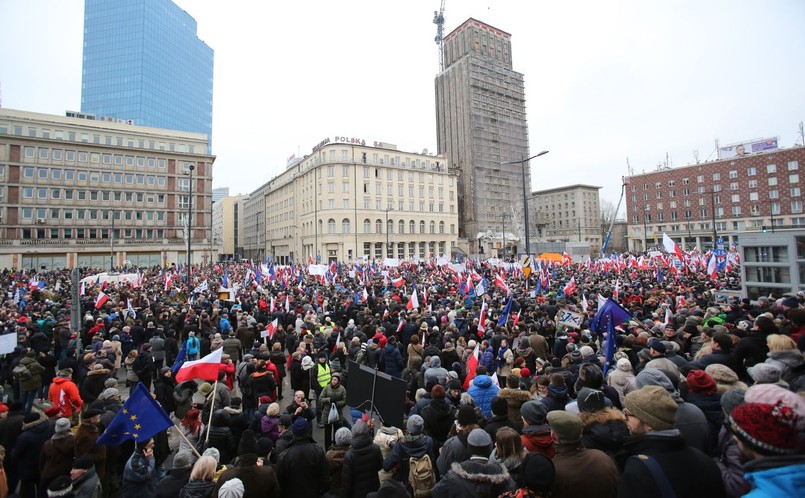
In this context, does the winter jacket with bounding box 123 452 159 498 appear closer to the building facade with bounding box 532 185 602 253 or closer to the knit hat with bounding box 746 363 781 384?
the knit hat with bounding box 746 363 781 384

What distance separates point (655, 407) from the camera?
287 centimetres

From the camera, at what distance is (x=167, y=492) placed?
13.6 ft

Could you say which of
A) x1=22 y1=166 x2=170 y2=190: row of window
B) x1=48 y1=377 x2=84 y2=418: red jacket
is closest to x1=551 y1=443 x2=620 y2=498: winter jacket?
x1=48 y1=377 x2=84 y2=418: red jacket

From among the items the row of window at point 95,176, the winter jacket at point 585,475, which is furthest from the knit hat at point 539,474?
the row of window at point 95,176

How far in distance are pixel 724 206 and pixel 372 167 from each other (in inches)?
2537

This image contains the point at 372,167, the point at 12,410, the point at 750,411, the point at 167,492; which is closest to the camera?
the point at 750,411

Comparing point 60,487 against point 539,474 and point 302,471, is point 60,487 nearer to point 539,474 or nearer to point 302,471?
point 302,471

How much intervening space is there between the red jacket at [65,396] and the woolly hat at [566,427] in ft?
25.8

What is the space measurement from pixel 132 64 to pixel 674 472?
453 ft

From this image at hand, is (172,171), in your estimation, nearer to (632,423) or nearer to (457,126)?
(457,126)

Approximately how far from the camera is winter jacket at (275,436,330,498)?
4379 mm

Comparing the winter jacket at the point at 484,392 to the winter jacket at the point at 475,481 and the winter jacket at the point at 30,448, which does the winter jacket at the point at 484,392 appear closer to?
the winter jacket at the point at 475,481

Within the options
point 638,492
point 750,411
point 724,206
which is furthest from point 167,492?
point 724,206

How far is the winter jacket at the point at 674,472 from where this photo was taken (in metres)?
2.49
